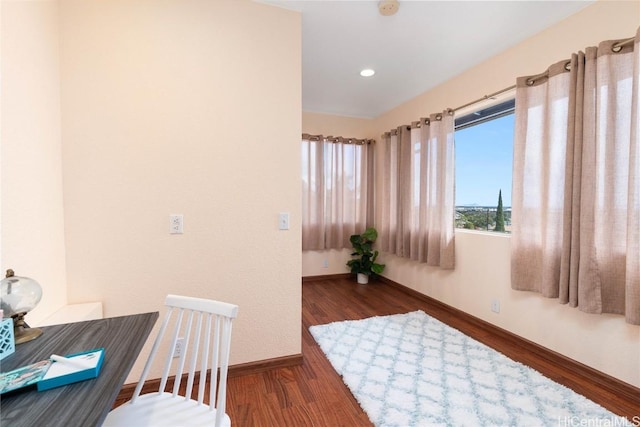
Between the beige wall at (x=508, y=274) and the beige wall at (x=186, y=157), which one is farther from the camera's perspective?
the beige wall at (x=508, y=274)

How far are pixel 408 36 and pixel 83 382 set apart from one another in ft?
9.43

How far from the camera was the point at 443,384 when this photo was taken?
181 centimetres

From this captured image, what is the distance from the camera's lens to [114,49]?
1.61m

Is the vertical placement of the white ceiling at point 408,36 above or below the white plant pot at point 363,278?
above

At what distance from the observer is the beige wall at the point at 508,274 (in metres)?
1.77

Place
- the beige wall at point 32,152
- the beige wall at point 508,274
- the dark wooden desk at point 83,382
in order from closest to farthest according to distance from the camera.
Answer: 1. the dark wooden desk at point 83,382
2. the beige wall at point 32,152
3. the beige wall at point 508,274

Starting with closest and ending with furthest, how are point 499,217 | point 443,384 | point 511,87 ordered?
point 443,384, point 511,87, point 499,217

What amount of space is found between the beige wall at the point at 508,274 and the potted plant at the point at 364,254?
23.1 inches

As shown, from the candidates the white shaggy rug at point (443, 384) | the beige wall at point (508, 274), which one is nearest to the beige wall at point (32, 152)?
the white shaggy rug at point (443, 384)

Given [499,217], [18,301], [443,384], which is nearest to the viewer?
[18,301]

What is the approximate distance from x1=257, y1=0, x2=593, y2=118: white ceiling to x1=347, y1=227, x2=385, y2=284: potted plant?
83.1 inches

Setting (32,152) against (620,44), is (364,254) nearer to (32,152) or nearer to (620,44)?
(620,44)

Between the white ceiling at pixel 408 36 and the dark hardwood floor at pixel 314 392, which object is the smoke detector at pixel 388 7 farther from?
the dark hardwood floor at pixel 314 392

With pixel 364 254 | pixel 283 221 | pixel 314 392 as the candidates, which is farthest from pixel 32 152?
pixel 364 254
